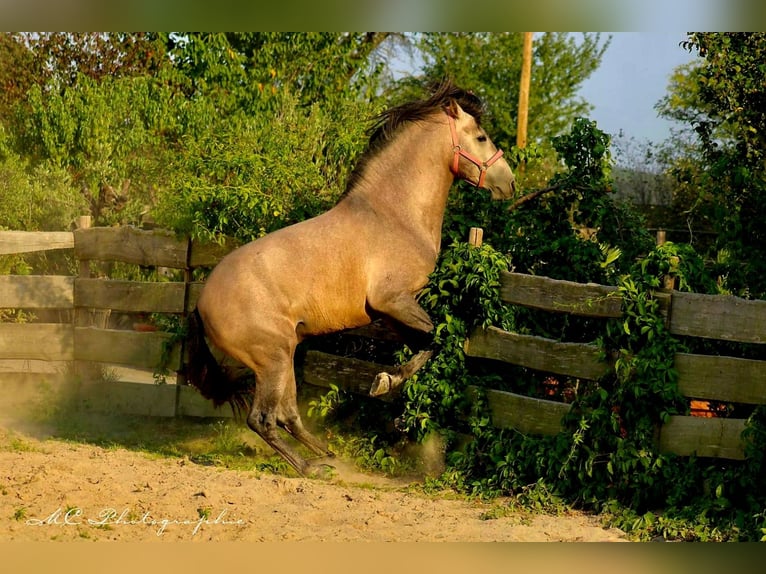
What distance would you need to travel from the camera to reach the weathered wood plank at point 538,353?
6.47m

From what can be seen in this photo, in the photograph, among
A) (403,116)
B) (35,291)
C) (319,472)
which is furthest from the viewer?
(35,291)

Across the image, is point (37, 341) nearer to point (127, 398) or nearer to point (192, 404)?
point (127, 398)

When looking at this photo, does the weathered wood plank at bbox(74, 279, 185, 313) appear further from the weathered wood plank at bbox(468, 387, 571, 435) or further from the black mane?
the weathered wood plank at bbox(468, 387, 571, 435)

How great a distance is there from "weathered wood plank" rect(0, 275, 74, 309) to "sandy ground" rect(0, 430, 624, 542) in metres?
2.72

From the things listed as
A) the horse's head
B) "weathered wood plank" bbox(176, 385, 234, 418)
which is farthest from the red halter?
"weathered wood plank" bbox(176, 385, 234, 418)

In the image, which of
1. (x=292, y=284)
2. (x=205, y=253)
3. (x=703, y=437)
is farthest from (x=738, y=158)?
(x=205, y=253)

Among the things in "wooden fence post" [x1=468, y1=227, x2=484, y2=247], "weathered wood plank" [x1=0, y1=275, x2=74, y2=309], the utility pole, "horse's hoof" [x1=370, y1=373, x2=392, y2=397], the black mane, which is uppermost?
the utility pole

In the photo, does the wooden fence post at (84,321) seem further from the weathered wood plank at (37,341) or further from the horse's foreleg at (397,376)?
the horse's foreleg at (397,376)

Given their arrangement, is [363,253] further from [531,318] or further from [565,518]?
[565,518]

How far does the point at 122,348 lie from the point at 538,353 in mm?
4445

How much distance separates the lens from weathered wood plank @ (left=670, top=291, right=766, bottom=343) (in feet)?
18.7

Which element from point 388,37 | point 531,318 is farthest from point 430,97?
point 388,37

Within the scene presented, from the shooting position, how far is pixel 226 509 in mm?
6023

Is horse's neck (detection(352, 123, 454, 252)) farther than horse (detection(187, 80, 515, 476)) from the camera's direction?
Yes
